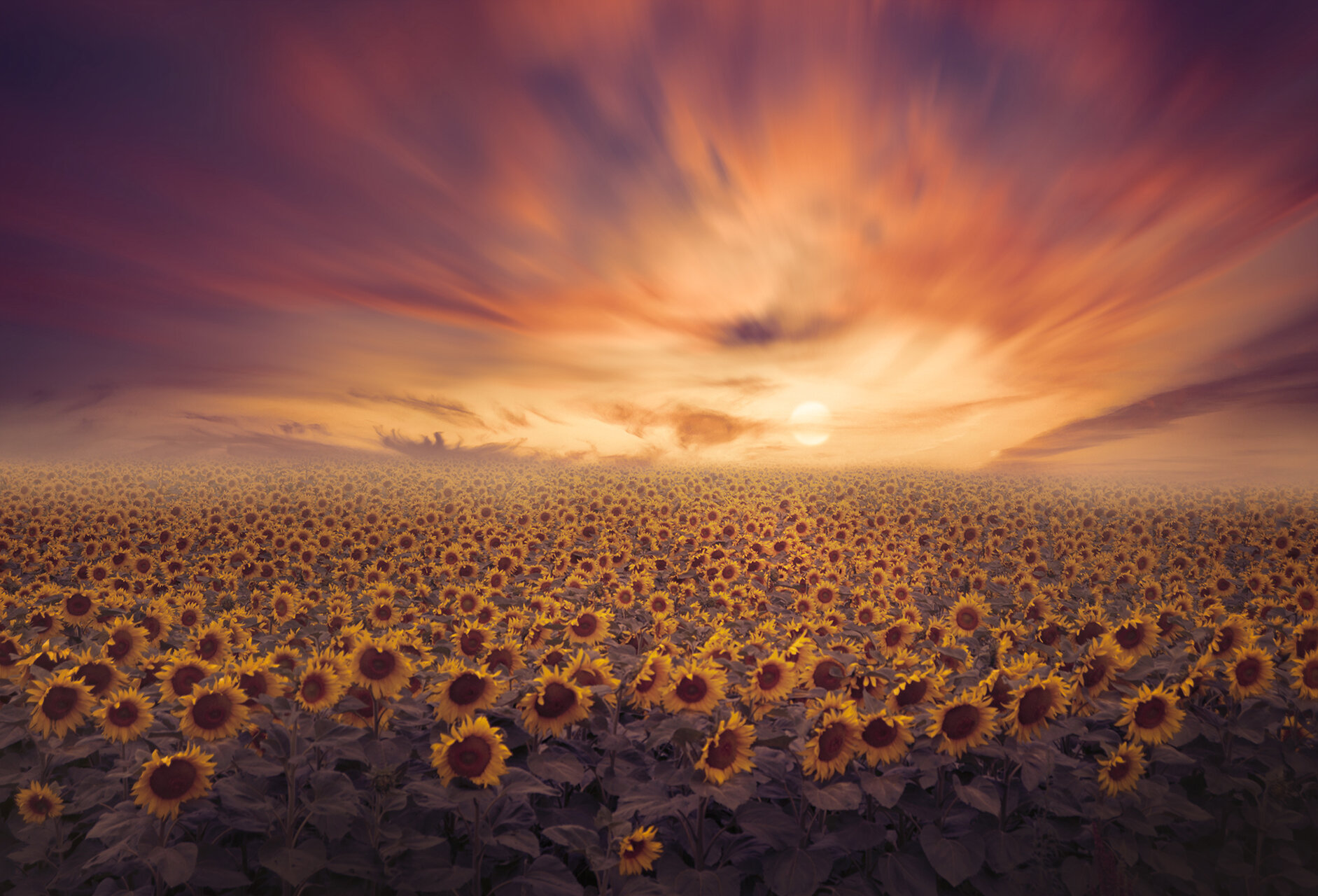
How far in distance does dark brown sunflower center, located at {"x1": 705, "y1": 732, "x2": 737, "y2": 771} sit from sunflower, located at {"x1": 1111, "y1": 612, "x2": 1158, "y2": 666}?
4.93m

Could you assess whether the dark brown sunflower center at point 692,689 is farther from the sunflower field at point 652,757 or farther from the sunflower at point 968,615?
the sunflower at point 968,615

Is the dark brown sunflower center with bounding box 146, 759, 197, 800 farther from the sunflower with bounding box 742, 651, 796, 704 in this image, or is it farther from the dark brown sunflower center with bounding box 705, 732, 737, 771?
the sunflower with bounding box 742, 651, 796, 704

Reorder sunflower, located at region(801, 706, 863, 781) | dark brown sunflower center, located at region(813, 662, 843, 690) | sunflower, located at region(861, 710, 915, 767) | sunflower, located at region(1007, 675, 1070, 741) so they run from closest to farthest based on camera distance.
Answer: sunflower, located at region(801, 706, 863, 781) → sunflower, located at region(861, 710, 915, 767) → sunflower, located at region(1007, 675, 1070, 741) → dark brown sunflower center, located at region(813, 662, 843, 690)

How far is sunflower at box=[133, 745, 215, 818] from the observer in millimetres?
4078

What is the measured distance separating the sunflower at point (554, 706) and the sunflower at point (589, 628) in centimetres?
253

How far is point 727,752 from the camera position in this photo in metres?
4.41

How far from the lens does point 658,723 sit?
477 centimetres

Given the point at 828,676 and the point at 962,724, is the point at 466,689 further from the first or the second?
the point at 962,724

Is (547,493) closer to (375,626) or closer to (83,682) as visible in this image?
(375,626)

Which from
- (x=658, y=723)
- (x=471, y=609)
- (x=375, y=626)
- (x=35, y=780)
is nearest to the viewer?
(x=658, y=723)

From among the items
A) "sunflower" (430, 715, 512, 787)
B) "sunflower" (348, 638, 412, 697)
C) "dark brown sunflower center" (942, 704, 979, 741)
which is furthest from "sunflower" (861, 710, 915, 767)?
"sunflower" (348, 638, 412, 697)

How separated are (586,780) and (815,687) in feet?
7.08

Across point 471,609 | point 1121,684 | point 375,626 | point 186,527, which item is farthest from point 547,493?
point 1121,684

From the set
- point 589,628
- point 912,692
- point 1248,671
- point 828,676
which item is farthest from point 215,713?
point 1248,671
